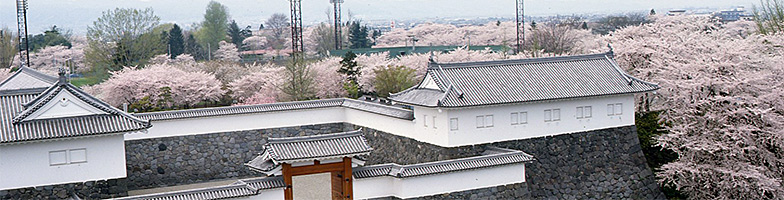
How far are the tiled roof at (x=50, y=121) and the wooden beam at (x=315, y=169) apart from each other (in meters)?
3.70

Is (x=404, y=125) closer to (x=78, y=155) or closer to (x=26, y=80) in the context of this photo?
(x=78, y=155)

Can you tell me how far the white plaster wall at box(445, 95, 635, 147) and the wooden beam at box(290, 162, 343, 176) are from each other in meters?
3.96

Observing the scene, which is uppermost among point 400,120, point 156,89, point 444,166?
point 156,89

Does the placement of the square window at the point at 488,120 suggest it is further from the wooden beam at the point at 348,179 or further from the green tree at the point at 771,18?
the green tree at the point at 771,18

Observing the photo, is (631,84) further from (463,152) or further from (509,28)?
(509,28)

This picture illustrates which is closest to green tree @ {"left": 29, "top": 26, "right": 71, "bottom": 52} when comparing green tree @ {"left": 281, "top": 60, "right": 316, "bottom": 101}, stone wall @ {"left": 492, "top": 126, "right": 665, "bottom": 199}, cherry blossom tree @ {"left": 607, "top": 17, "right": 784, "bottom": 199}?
green tree @ {"left": 281, "top": 60, "right": 316, "bottom": 101}

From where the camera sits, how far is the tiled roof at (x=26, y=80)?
75.3ft

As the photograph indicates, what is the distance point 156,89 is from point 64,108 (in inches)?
662

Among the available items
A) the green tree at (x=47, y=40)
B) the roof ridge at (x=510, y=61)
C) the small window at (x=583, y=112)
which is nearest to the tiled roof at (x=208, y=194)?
the roof ridge at (x=510, y=61)

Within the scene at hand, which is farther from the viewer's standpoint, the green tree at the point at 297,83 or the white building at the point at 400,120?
the green tree at the point at 297,83

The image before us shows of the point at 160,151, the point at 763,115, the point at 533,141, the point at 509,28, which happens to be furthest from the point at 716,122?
the point at 509,28

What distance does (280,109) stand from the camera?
1034 inches

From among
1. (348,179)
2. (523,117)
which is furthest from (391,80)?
(348,179)

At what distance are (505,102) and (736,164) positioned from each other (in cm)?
708
